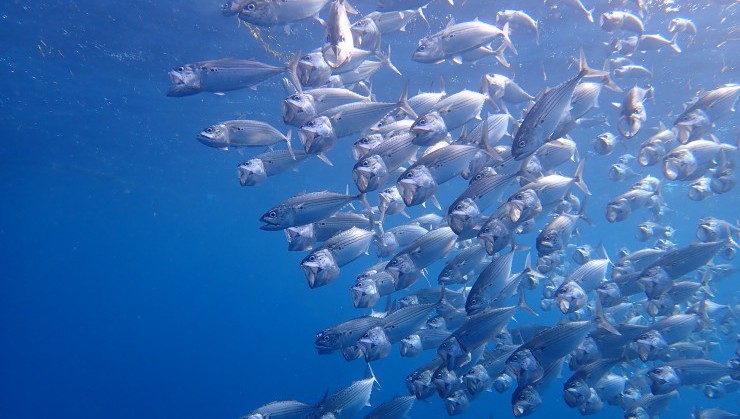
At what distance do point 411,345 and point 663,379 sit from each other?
3.15 metres

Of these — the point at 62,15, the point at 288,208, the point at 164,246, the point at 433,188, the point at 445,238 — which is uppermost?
the point at 164,246

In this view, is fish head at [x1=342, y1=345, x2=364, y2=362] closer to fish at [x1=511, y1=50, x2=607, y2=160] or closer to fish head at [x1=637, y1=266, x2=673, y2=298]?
fish at [x1=511, y1=50, x2=607, y2=160]

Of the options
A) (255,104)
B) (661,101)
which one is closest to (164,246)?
(255,104)

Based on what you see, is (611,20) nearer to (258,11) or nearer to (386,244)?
(386,244)

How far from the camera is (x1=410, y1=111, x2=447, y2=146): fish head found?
473 cm

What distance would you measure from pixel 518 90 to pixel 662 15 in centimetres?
929

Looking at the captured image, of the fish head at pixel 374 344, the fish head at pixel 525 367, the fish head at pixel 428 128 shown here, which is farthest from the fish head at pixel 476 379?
the fish head at pixel 428 128

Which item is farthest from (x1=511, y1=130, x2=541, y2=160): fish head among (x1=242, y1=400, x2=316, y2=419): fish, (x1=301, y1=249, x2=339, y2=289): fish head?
(x1=242, y1=400, x2=316, y2=419): fish

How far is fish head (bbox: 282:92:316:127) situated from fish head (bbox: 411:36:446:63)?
178 centimetres

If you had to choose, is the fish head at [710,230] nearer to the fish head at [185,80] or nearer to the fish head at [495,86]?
the fish head at [495,86]

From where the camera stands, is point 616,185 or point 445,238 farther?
point 616,185

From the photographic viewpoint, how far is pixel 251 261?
3819 inches

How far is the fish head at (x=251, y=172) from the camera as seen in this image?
5.45 metres

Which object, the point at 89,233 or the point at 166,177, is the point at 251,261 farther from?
the point at 166,177
